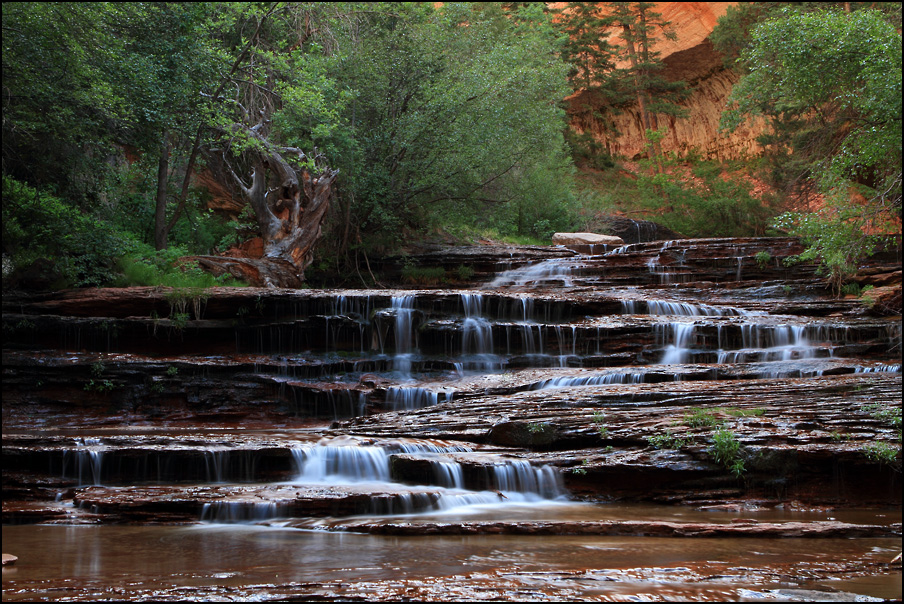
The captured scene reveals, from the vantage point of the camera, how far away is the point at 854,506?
22.0ft

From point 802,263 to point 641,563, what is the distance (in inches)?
608

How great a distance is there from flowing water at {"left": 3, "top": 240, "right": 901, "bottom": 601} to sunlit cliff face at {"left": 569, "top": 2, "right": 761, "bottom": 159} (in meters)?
24.2

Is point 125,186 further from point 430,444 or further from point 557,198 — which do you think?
point 557,198

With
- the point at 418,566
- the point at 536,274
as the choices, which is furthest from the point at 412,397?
the point at 536,274

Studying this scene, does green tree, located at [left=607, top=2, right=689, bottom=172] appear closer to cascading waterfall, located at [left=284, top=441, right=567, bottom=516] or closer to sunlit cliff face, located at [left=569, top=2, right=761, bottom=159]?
sunlit cliff face, located at [left=569, top=2, right=761, bottom=159]

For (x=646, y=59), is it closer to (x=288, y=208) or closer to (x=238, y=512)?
(x=288, y=208)

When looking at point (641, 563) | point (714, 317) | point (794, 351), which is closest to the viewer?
point (641, 563)

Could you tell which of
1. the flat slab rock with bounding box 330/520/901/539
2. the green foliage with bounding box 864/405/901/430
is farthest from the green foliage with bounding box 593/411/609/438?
the green foliage with bounding box 864/405/901/430

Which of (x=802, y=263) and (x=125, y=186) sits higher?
(x=125, y=186)

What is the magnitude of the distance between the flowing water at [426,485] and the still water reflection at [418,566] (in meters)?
0.03

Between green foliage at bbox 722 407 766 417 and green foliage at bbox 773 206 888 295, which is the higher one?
green foliage at bbox 773 206 888 295

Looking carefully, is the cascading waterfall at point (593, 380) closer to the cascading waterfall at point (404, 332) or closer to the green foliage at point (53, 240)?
the cascading waterfall at point (404, 332)

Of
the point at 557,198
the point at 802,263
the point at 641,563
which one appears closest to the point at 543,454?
the point at 641,563

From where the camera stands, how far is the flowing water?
156 inches
